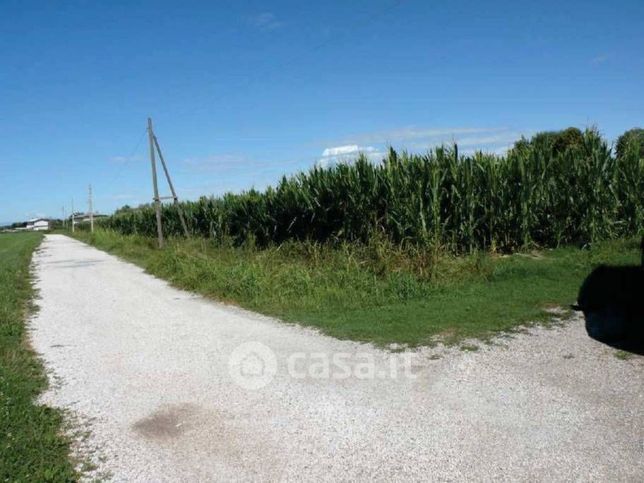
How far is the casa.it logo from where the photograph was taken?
17.0ft

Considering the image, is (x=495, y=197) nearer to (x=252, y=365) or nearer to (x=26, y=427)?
(x=252, y=365)

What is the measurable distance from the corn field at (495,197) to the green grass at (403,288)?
89 cm

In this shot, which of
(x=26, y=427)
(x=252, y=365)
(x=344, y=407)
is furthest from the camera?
(x=252, y=365)

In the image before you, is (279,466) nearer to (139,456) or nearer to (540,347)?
(139,456)

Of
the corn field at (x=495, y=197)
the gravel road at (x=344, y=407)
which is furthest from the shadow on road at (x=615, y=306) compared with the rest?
the corn field at (x=495, y=197)

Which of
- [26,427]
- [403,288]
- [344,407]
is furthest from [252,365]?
[403,288]

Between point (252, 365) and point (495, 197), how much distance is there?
28.1 feet

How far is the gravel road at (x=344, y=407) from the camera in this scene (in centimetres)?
341

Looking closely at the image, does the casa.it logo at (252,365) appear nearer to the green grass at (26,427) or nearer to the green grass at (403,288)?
the green grass at (403,288)

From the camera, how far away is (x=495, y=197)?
1223cm

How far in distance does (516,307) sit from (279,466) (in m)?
5.01

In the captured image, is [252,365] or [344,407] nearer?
[344,407]

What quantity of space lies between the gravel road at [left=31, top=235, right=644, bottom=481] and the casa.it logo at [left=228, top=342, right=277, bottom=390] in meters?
0.02

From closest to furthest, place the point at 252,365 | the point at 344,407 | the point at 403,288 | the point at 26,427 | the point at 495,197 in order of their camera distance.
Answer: the point at 26,427, the point at 344,407, the point at 252,365, the point at 403,288, the point at 495,197
